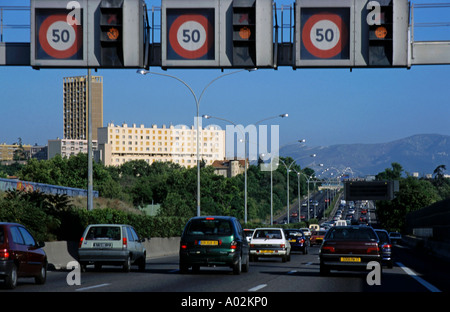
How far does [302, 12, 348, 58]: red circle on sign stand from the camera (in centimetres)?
2467

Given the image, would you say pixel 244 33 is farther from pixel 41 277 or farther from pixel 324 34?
pixel 41 277

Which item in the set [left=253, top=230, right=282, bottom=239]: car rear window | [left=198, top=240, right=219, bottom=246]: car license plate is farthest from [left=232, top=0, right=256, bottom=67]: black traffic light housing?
[left=253, top=230, right=282, bottom=239]: car rear window

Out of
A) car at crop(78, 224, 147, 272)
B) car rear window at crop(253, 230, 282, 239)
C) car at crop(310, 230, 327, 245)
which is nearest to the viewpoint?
car at crop(78, 224, 147, 272)

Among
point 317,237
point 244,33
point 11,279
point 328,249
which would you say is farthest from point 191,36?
point 317,237

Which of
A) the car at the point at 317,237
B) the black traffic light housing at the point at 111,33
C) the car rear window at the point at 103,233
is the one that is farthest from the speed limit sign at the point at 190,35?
the car at the point at 317,237

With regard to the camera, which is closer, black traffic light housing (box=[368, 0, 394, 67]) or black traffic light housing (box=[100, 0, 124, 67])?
black traffic light housing (box=[368, 0, 394, 67])

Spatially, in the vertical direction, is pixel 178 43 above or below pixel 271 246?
above

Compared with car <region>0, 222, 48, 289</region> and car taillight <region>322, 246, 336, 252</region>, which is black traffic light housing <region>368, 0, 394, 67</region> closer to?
car taillight <region>322, 246, 336, 252</region>

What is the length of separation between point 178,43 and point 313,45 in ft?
13.3

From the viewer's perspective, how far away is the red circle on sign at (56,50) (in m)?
25.7

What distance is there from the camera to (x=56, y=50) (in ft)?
84.4
